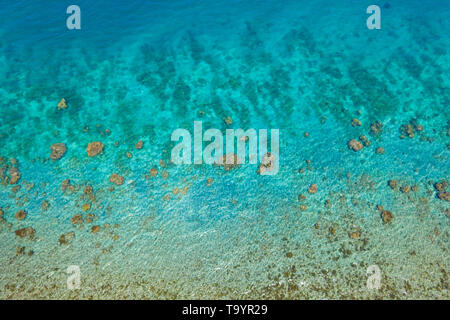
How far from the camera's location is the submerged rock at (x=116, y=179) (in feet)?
96.0

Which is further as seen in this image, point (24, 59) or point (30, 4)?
point (30, 4)

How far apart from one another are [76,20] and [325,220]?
45.8m

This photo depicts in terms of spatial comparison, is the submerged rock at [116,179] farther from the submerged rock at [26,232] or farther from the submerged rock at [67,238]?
the submerged rock at [26,232]

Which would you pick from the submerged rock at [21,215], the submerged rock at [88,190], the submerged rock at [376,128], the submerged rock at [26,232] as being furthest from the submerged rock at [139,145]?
the submerged rock at [376,128]

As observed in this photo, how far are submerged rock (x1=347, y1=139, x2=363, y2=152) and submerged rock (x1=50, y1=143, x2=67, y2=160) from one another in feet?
99.2

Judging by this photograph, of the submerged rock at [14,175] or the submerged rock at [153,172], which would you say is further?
the submerged rock at [153,172]

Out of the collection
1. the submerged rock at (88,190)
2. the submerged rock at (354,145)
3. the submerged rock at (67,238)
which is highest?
the submerged rock at (354,145)

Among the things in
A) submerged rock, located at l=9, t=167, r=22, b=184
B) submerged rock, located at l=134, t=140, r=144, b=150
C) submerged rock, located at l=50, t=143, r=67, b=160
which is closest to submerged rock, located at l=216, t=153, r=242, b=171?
submerged rock, located at l=134, t=140, r=144, b=150

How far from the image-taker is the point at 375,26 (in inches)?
1843

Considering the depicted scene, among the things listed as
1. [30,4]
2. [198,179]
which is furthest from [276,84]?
[30,4]

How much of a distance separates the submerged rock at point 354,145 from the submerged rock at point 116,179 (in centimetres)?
2386

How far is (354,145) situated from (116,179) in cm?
2492
